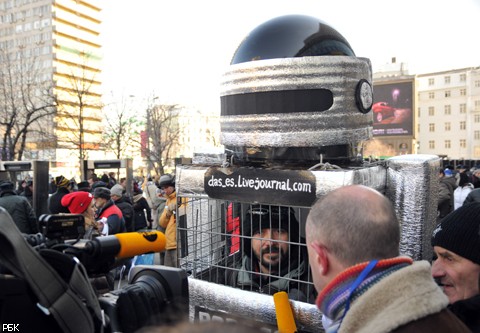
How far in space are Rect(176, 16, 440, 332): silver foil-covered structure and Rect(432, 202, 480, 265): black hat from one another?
339 millimetres

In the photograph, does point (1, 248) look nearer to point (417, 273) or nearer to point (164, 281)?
point (164, 281)

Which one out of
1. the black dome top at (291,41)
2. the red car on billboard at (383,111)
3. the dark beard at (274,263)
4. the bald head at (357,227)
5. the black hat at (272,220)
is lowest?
the dark beard at (274,263)

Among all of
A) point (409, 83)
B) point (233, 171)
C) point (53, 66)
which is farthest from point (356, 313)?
point (53, 66)

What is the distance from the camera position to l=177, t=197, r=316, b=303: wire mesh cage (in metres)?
2.74

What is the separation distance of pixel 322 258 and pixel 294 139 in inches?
49.9

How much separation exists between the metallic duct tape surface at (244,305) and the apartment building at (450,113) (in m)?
80.9

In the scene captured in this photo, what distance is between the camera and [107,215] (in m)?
6.17

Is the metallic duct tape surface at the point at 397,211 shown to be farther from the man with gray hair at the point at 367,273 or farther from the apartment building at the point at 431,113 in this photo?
the apartment building at the point at 431,113

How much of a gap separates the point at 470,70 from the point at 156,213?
8050cm

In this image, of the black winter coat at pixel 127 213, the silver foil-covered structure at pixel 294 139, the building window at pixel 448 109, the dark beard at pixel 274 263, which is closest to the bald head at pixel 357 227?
the silver foil-covered structure at pixel 294 139

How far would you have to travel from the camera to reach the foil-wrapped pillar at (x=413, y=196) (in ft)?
8.54

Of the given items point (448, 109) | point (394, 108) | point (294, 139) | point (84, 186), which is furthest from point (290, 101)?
point (448, 109)

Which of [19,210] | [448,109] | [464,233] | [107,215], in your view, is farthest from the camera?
[448,109]

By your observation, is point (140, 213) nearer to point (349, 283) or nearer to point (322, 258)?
point (322, 258)
